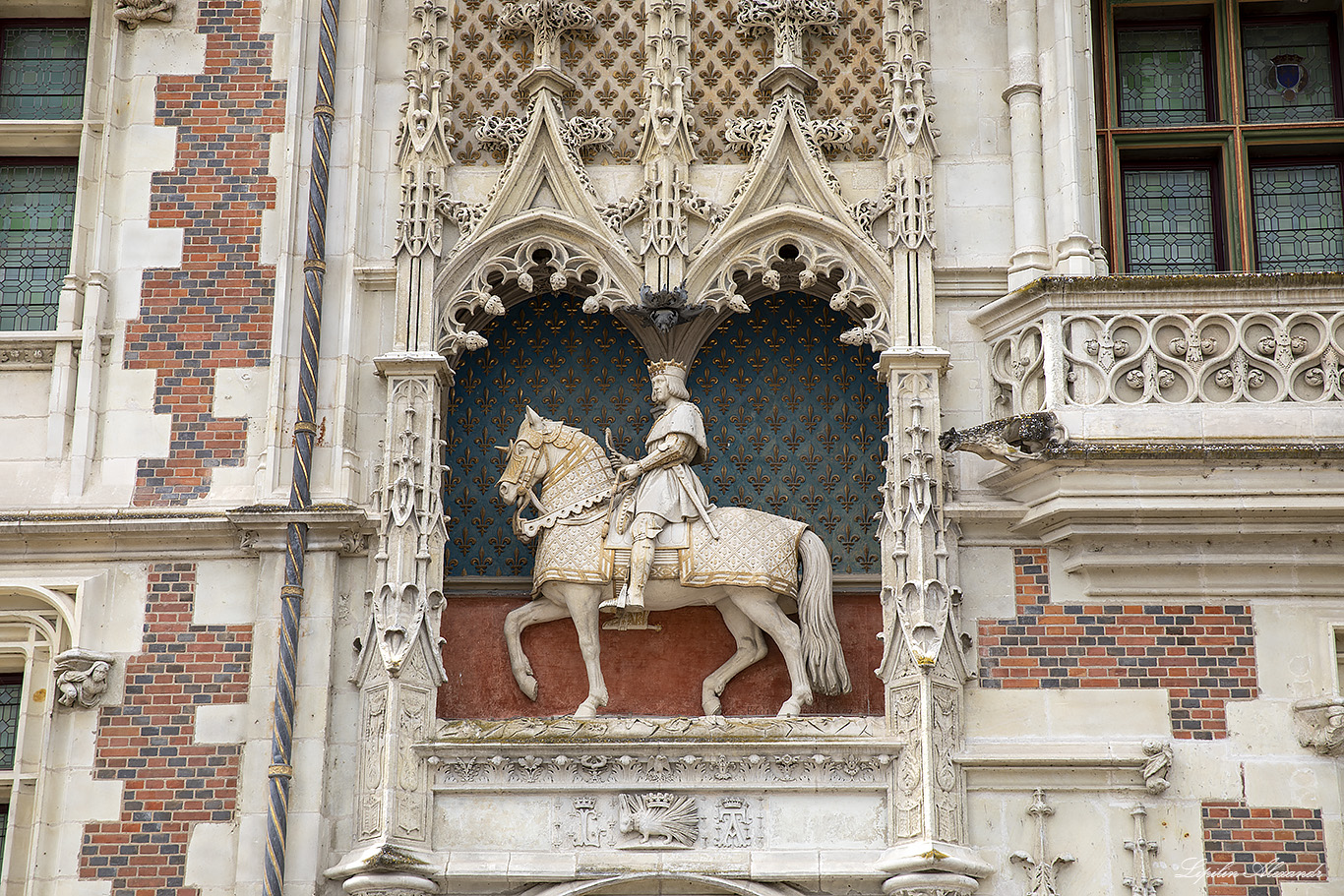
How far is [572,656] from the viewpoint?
11891 millimetres

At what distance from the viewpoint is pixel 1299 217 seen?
12.5 m

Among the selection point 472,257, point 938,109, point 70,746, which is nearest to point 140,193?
point 472,257

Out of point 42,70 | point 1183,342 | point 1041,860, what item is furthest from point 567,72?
point 1041,860

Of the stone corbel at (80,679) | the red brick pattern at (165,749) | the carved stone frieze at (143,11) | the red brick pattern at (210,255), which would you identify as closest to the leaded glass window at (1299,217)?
the red brick pattern at (210,255)

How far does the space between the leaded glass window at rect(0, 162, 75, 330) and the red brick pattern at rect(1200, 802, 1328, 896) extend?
7.91m

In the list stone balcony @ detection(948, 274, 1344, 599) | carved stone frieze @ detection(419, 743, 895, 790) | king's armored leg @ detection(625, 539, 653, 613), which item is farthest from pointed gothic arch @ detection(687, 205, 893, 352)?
carved stone frieze @ detection(419, 743, 895, 790)

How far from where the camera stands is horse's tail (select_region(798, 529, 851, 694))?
11469mm

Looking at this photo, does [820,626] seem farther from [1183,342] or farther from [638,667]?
[1183,342]

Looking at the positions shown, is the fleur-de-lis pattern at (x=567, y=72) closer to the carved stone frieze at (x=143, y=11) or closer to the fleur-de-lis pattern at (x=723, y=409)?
the fleur-de-lis pattern at (x=723, y=409)

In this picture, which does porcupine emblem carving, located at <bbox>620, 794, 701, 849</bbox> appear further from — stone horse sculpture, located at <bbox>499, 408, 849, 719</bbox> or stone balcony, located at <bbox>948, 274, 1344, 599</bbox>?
stone balcony, located at <bbox>948, 274, 1344, 599</bbox>

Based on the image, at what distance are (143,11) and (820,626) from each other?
20.0ft

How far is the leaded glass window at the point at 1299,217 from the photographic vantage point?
40.6 ft

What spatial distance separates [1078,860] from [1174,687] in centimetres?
119

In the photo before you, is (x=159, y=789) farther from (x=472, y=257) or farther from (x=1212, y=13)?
(x=1212, y=13)
